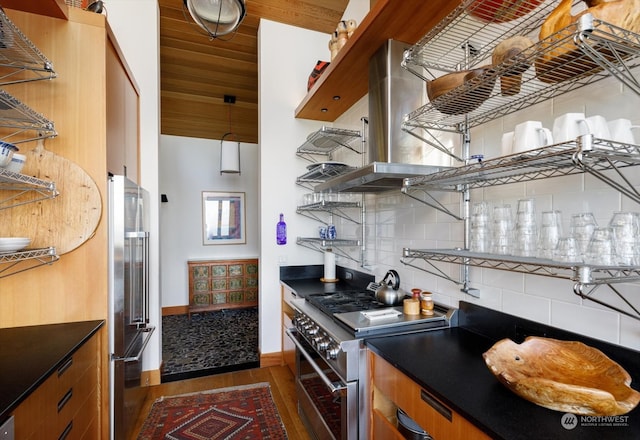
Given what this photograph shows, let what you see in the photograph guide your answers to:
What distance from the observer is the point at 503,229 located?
1197 millimetres

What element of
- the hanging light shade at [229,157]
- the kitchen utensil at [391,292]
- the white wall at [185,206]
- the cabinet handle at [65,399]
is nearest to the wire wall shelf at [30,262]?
the cabinet handle at [65,399]

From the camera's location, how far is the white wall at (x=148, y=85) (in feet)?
8.39

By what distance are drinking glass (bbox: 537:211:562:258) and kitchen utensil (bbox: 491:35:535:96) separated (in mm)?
495

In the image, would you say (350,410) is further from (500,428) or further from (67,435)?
(67,435)

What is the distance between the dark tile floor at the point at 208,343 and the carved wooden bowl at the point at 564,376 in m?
2.45

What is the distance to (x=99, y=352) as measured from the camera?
62.9 inches

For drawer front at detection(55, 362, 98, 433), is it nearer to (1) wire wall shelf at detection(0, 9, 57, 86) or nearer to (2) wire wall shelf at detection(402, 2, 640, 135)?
(1) wire wall shelf at detection(0, 9, 57, 86)

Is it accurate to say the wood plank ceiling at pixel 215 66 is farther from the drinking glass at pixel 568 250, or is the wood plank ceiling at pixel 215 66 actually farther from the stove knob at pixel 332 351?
the drinking glass at pixel 568 250

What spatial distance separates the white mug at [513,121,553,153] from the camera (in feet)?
3.21

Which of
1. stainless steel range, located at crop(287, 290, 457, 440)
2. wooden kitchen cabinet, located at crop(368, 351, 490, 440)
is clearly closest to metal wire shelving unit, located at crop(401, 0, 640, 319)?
stainless steel range, located at crop(287, 290, 457, 440)

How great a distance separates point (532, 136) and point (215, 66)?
11.3 feet

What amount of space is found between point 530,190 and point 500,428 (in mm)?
910

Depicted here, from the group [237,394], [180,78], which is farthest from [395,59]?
[180,78]

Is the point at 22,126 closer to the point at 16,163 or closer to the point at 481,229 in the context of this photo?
the point at 16,163
